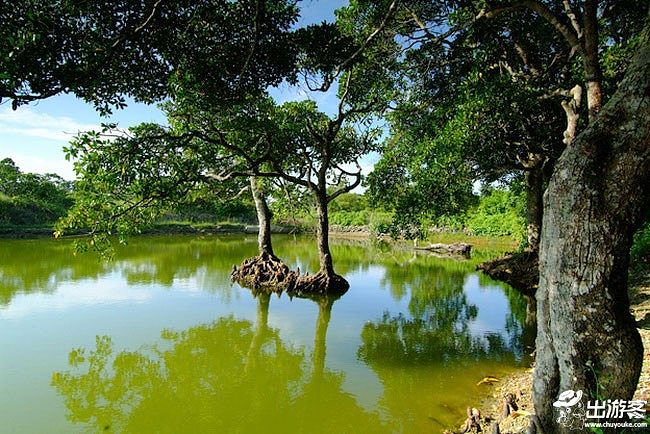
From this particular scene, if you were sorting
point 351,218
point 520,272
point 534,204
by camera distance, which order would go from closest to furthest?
point 534,204
point 520,272
point 351,218

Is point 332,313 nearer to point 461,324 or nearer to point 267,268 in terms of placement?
point 461,324

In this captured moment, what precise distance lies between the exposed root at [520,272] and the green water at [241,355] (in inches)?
23.4

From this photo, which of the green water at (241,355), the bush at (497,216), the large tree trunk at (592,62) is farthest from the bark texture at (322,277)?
the bush at (497,216)

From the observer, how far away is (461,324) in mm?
8477

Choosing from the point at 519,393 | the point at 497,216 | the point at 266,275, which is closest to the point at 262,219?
the point at 266,275

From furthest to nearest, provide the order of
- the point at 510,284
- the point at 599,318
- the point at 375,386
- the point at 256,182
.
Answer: the point at 256,182
the point at 510,284
the point at 375,386
the point at 599,318

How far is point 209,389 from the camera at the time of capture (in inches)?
205

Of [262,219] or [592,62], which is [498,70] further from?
[262,219]

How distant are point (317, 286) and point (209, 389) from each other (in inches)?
254

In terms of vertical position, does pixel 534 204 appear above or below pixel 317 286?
above

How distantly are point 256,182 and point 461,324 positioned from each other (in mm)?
8255

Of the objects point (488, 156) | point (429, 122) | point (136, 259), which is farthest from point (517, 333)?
point (136, 259)

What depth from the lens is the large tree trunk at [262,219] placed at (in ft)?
44.4

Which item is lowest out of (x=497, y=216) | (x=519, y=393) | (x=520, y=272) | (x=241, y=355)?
(x=241, y=355)
